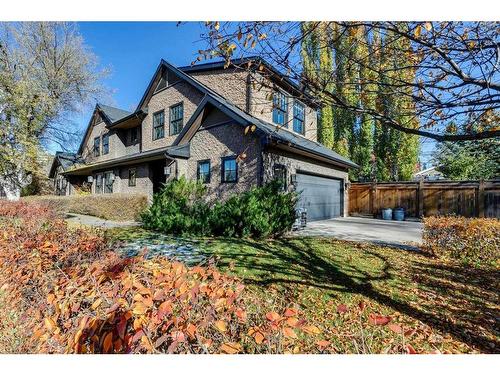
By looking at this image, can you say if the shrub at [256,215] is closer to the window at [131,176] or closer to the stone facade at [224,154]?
the stone facade at [224,154]

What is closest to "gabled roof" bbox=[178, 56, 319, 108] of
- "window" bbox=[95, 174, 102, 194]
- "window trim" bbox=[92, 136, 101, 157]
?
"window" bbox=[95, 174, 102, 194]

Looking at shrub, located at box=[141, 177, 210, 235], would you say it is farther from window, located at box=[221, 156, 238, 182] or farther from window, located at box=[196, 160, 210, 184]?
window, located at box=[196, 160, 210, 184]

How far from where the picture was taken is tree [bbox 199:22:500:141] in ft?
9.68

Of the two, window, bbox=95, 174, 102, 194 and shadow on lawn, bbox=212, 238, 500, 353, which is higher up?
window, bbox=95, 174, 102, 194

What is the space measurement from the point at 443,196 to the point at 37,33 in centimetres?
2807

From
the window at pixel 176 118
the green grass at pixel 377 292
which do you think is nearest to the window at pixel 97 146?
the window at pixel 176 118

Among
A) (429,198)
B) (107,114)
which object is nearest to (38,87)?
(107,114)

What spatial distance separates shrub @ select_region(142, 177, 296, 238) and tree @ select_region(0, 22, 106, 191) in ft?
34.8

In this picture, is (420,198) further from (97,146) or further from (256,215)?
(97,146)

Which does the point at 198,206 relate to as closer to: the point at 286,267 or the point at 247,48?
the point at 286,267

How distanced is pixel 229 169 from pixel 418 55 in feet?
28.2

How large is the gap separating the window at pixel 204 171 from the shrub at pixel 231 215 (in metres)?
2.75

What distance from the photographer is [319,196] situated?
14.3 m

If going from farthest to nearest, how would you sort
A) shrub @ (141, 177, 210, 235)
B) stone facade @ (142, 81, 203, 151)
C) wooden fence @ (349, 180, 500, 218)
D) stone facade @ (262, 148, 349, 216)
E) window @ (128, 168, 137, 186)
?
window @ (128, 168, 137, 186), stone facade @ (142, 81, 203, 151), wooden fence @ (349, 180, 500, 218), stone facade @ (262, 148, 349, 216), shrub @ (141, 177, 210, 235)
